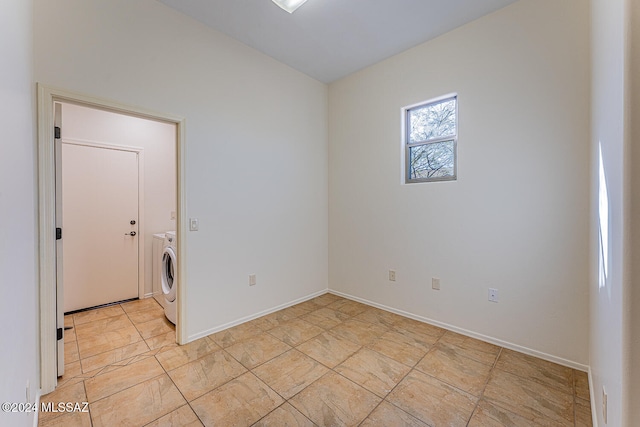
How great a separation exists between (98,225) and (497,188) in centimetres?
446

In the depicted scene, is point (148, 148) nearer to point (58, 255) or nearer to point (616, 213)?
Answer: point (58, 255)

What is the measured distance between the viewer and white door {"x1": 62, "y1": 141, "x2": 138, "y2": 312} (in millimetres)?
3104

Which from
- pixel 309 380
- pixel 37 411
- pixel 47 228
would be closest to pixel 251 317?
pixel 309 380

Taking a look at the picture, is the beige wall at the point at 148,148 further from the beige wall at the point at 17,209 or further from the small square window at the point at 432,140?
the small square window at the point at 432,140

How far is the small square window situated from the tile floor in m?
1.65

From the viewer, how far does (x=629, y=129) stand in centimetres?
79

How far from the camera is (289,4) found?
86.0 inches

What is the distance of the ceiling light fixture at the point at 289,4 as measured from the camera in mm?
2150

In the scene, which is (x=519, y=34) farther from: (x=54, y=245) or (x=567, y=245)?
(x=54, y=245)

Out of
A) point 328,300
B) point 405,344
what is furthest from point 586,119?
point 328,300

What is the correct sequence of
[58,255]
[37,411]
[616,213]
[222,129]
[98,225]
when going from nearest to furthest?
[616,213] → [37,411] → [58,255] → [222,129] → [98,225]

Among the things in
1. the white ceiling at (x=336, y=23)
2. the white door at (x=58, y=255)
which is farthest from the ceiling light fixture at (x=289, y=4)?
the white door at (x=58, y=255)

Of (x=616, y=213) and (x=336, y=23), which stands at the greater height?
(x=336, y=23)

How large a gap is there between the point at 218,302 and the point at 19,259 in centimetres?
168
